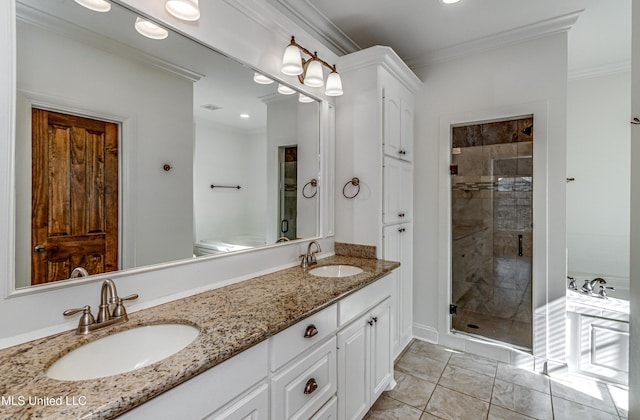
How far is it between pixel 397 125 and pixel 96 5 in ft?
6.40

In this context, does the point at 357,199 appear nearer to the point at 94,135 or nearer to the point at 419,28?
the point at 419,28

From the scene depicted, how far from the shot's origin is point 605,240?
2836 millimetres

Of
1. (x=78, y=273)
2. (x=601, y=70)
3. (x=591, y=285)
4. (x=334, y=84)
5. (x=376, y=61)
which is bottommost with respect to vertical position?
(x=591, y=285)

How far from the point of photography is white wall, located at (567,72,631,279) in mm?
2740

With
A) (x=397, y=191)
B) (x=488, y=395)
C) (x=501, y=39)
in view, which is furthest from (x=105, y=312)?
(x=501, y=39)

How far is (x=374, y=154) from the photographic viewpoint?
2131mm

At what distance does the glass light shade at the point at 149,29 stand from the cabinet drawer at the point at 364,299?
1.45 meters

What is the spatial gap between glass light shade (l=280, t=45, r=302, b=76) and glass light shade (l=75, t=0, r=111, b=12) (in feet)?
2.80

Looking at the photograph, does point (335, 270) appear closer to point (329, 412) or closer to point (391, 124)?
point (329, 412)

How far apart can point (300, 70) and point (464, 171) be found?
174cm

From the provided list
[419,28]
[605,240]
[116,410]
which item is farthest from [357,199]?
[605,240]

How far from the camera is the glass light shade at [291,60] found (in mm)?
1692

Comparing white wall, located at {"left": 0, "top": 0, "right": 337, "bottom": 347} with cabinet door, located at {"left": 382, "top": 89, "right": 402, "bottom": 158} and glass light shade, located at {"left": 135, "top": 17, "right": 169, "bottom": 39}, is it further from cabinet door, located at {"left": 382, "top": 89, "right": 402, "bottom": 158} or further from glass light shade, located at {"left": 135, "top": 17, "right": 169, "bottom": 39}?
cabinet door, located at {"left": 382, "top": 89, "right": 402, "bottom": 158}

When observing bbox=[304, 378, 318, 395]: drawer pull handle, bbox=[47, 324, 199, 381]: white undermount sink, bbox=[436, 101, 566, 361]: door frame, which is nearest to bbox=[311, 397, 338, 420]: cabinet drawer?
bbox=[304, 378, 318, 395]: drawer pull handle
